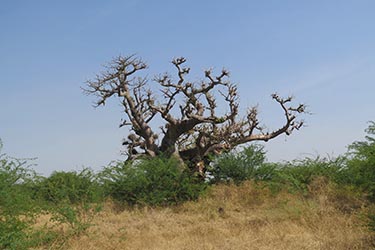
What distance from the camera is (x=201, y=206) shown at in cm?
1434

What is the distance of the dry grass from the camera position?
898 cm

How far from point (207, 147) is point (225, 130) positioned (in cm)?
116

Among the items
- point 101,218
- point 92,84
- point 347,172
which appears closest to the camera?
point 101,218

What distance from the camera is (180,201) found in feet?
50.4

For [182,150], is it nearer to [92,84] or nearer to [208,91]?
[208,91]

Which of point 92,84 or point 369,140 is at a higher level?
point 92,84

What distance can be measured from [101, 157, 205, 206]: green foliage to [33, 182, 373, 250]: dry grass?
0.51 m

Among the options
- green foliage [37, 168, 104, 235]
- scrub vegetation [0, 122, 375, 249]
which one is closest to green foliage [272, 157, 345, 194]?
scrub vegetation [0, 122, 375, 249]

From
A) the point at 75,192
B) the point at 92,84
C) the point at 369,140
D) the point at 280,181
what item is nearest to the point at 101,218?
the point at 75,192

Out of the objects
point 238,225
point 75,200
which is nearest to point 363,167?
point 238,225

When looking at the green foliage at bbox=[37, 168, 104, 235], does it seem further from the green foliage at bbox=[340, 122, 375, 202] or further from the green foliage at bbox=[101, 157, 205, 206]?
the green foliage at bbox=[340, 122, 375, 202]

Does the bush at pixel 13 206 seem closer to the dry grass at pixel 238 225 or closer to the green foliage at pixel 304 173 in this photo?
the dry grass at pixel 238 225

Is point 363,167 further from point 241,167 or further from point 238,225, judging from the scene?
point 241,167

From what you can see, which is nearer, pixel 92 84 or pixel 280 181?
pixel 280 181
